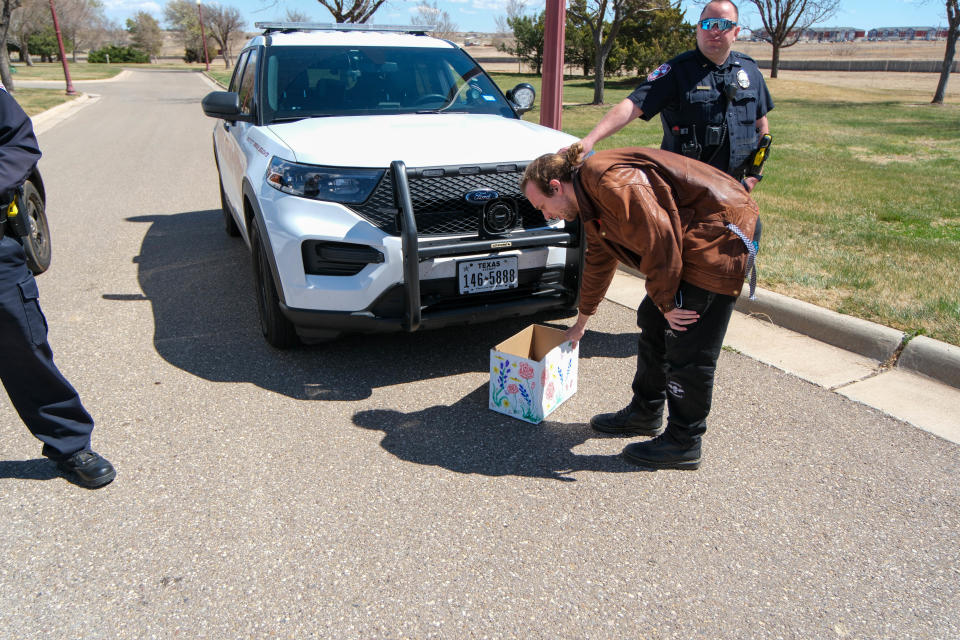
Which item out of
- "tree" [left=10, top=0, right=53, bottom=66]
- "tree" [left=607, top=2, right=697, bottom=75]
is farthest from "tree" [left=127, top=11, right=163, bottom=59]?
"tree" [left=607, top=2, right=697, bottom=75]

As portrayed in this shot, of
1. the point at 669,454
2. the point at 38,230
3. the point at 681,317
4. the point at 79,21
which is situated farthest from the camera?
the point at 79,21

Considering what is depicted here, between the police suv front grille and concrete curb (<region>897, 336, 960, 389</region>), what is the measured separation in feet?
7.80

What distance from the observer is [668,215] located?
261 centimetres

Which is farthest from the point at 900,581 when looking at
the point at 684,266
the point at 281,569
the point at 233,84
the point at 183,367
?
the point at 233,84

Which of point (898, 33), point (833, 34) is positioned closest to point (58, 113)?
point (833, 34)

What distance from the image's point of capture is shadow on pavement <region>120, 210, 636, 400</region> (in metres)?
3.99

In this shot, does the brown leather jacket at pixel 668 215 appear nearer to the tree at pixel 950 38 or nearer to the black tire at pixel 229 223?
the black tire at pixel 229 223

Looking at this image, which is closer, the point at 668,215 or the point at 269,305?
the point at 668,215

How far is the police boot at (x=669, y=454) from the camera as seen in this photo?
3.11 meters

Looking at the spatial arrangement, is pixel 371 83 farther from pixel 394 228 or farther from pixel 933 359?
pixel 933 359

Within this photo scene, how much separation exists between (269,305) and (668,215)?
96.3 inches

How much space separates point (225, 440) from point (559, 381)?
1668mm

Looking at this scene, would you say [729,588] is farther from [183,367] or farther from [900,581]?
[183,367]

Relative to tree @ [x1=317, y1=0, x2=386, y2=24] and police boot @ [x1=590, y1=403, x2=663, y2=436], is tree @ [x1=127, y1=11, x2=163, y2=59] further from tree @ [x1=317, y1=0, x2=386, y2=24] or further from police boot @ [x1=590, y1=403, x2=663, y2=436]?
police boot @ [x1=590, y1=403, x2=663, y2=436]
